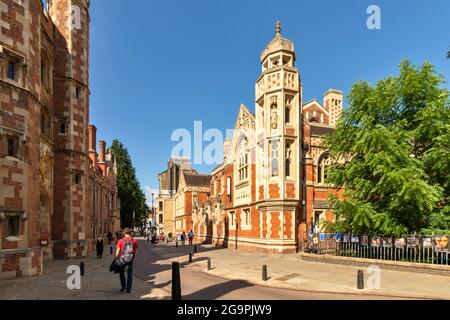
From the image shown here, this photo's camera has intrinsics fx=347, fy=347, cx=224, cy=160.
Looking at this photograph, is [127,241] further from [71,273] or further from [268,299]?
[71,273]

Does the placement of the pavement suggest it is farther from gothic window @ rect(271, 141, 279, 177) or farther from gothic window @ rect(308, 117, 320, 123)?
gothic window @ rect(308, 117, 320, 123)

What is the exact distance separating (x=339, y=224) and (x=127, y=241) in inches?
500

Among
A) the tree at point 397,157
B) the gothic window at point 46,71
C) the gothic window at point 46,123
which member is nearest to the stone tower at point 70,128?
the gothic window at point 46,123

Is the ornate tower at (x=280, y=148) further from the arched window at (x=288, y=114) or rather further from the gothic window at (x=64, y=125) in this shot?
the gothic window at (x=64, y=125)

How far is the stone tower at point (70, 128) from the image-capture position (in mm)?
22734

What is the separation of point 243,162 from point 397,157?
16.8 m

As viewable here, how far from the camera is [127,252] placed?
10180 millimetres

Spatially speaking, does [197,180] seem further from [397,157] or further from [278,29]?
[397,157]

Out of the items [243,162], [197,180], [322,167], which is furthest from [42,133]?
[197,180]

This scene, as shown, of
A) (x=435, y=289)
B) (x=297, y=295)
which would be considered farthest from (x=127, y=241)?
(x=435, y=289)

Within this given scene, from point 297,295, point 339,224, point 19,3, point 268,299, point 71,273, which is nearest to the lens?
point 268,299

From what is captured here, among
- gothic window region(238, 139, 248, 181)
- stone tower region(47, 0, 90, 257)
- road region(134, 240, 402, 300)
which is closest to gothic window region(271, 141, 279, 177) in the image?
gothic window region(238, 139, 248, 181)

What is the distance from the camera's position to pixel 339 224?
18984 millimetres
